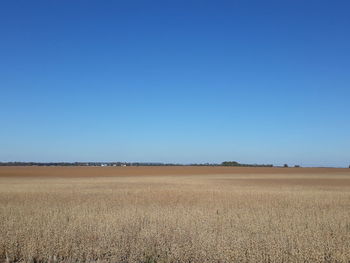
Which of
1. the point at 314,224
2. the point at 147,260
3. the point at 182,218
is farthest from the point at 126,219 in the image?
the point at 314,224

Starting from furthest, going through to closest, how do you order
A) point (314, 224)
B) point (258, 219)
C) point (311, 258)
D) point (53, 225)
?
point (258, 219), point (314, 224), point (53, 225), point (311, 258)

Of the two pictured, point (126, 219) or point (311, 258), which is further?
point (126, 219)

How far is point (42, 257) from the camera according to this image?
412 inches

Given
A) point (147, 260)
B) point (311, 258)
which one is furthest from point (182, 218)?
point (311, 258)

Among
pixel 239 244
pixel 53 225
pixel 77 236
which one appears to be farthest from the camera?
pixel 53 225

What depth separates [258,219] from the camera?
664 inches

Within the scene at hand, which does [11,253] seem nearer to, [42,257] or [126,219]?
[42,257]

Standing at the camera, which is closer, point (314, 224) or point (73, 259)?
point (73, 259)

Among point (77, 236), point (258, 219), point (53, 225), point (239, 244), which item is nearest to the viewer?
point (239, 244)

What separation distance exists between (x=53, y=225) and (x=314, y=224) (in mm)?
9713

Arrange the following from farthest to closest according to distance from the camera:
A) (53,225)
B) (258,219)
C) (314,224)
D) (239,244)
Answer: (258,219), (314,224), (53,225), (239,244)

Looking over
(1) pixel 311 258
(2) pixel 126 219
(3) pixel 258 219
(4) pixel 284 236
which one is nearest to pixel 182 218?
(2) pixel 126 219

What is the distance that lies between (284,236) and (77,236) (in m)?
6.45

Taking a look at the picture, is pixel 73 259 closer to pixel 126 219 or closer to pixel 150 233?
pixel 150 233
